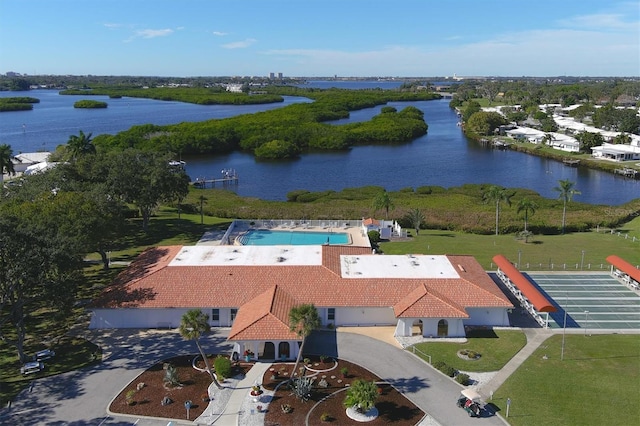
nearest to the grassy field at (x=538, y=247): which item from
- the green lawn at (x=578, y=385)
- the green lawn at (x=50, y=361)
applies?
the green lawn at (x=578, y=385)

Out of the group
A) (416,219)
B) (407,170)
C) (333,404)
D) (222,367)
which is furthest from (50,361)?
(407,170)

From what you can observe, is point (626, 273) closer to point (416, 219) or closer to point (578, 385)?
point (578, 385)

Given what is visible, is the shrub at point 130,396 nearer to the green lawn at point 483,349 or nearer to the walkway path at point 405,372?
the walkway path at point 405,372

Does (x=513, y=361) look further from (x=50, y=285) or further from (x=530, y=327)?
(x=50, y=285)

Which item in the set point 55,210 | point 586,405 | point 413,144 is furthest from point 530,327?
point 413,144

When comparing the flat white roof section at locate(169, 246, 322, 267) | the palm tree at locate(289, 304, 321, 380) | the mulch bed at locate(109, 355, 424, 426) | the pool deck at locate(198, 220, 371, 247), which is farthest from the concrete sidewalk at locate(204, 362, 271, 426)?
the pool deck at locate(198, 220, 371, 247)

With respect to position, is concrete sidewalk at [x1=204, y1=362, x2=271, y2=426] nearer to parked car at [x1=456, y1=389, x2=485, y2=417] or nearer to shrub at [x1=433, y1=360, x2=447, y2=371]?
shrub at [x1=433, y1=360, x2=447, y2=371]
